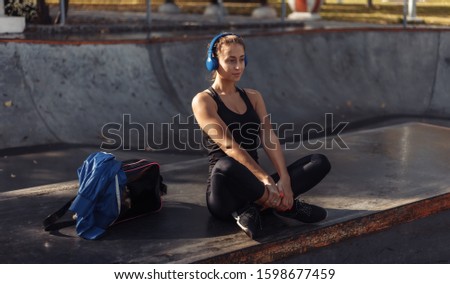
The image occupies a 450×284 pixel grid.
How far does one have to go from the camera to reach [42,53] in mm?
10344

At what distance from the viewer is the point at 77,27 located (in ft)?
47.0

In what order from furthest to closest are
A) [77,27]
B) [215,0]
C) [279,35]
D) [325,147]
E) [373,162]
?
[215,0]
[77,27]
[279,35]
[325,147]
[373,162]

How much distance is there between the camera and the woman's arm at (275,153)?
17.3ft

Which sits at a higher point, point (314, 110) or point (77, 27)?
point (77, 27)

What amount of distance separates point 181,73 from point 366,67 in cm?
362

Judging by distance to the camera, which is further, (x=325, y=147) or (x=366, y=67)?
(x=366, y=67)

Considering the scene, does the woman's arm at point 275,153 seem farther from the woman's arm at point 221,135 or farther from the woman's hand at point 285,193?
the woman's arm at point 221,135

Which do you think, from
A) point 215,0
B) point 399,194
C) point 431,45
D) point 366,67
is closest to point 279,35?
point 366,67

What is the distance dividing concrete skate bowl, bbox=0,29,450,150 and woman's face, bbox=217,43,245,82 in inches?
171

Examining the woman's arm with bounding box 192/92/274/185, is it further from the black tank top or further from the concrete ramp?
the concrete ramp

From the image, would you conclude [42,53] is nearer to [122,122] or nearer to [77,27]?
[122,122]

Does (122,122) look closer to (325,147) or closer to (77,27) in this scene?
(325,147)

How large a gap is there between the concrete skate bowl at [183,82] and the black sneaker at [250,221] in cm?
450
